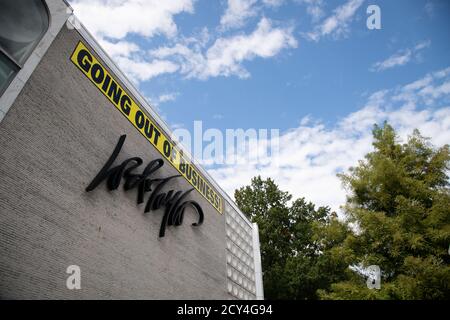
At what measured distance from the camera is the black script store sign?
8875 mm

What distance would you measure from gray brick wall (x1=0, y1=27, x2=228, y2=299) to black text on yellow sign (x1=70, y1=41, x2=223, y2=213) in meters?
0.28

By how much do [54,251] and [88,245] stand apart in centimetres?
95

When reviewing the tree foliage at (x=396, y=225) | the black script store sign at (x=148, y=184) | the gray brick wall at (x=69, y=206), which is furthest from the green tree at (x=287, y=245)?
the gray brick wall at (x=69, y=206)

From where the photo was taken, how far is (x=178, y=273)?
11094 mm

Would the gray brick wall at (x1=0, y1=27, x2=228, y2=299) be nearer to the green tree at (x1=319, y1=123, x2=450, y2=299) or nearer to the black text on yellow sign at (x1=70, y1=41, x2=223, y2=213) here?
the black text on yellow sign at (x1=70, y1=41, x2=223, y2=213)

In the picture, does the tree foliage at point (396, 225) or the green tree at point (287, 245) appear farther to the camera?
the green tree at point (287, 245)

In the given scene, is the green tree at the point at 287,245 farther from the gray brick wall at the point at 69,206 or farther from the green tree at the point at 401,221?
the gray brick wall at the point at 69,206

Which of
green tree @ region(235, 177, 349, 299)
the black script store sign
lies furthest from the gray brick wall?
green tree @ region(235, 177, 349, 299)

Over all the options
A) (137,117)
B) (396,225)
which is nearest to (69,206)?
(137,117)

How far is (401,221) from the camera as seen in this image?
1027cm

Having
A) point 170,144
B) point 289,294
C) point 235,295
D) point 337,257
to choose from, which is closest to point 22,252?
point 170,144

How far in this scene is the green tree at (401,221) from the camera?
953 centimetres

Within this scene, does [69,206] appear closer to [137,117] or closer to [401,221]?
[137,117]

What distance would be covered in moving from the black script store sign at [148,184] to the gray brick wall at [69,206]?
8.5 inches
